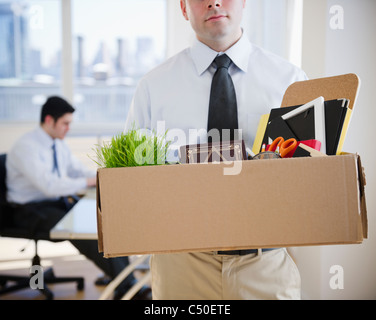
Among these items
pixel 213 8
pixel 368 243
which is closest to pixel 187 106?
pixel 213 8

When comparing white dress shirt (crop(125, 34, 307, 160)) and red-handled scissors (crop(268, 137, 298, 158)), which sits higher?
white dress shirt (crop(125, 34, 307, 160))

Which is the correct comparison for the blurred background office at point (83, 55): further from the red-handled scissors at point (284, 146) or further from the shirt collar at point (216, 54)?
the red-handled scissors at point (284, 146)

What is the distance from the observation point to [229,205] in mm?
878

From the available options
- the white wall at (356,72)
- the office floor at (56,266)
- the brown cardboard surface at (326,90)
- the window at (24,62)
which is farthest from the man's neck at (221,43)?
the window at (24,62)

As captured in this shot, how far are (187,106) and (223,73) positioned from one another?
152mm

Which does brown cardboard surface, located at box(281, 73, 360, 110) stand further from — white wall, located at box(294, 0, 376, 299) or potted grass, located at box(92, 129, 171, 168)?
white wall, located at box(294, 0, 376, 299)

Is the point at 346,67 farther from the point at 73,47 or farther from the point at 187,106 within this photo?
the point at 73,47

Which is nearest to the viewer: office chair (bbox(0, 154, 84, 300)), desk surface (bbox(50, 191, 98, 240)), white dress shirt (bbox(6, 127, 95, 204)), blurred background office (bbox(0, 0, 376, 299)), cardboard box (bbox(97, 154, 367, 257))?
cardboard box (bbox(97, 154, 367, 257))

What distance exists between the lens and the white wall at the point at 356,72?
196cm

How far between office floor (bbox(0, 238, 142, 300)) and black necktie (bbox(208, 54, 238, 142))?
208 cm

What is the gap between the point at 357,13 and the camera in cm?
197

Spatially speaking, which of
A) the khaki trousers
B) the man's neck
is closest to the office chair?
the khaki trousers

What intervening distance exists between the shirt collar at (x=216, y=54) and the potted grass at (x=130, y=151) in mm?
555

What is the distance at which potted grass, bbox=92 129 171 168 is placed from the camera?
0.88 metres
